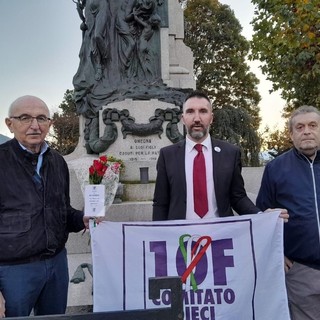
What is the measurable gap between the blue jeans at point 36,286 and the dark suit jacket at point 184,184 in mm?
921

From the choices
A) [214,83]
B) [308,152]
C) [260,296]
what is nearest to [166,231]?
[260,296]

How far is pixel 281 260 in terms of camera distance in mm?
3258

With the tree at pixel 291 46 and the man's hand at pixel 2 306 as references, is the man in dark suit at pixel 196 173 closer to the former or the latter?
the man's hand at pixel 2 306

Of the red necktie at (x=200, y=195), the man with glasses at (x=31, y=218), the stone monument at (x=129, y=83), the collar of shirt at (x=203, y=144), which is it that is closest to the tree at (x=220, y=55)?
the stone monument at (x=129, y=83)

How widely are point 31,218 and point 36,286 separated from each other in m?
0.47

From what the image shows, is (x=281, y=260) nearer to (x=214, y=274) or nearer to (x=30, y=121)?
(x=214, y=274)

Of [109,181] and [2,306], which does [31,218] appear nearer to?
[2,306]

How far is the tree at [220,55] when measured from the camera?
3538 centimetres

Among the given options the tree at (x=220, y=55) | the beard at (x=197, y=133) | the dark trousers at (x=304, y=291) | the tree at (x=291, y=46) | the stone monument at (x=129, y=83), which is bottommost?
the dark trousers at (x=304, y=291)

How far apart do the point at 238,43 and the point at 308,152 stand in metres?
34.7

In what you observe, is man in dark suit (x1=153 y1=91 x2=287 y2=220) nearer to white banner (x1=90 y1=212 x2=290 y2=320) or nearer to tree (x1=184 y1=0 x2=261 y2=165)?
white banner (x1=90 y1=212 x2=290 y2=320)

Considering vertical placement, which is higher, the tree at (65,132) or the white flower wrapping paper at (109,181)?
the tree at (65,132)

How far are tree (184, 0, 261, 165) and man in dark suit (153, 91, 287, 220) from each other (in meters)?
31.2

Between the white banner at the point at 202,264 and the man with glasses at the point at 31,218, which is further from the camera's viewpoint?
the white banner at the point at 202,264
